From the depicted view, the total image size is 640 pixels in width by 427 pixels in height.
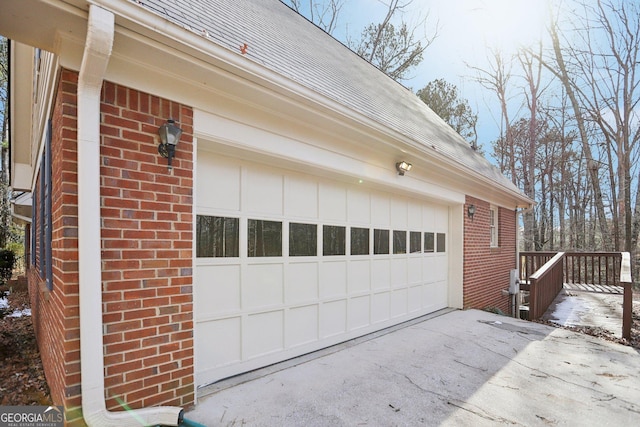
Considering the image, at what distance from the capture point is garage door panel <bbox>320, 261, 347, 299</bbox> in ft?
14.4

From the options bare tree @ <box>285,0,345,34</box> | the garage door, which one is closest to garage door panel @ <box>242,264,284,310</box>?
the garage door

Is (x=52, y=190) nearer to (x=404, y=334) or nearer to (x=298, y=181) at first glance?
(x=298, y=181)

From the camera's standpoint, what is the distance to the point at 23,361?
469 centimetres

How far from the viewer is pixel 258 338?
3666mm

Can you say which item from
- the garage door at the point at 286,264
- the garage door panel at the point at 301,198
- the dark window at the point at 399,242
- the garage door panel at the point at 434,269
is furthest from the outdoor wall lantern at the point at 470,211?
the garage door panel at the point at 301,198

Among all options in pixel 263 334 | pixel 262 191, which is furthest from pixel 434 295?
pixel 262 191

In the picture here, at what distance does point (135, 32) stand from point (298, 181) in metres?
2.26

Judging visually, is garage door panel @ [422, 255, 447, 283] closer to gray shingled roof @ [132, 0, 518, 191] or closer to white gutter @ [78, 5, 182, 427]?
gray shingled roof @ [132, 0, 518, 191]

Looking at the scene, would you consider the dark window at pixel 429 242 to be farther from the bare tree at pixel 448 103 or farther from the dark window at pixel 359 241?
the bare tree at pixel 448 103

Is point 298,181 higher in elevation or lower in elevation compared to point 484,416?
higher

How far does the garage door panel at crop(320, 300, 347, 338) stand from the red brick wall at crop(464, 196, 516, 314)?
11.6 feet

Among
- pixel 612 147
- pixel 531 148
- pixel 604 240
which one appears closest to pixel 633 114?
pixel 612 147

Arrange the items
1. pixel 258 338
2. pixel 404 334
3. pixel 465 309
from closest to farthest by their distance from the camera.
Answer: pixel 258 338 < pixel 404 334 < pixel 465 309

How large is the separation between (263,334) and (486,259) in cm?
622
